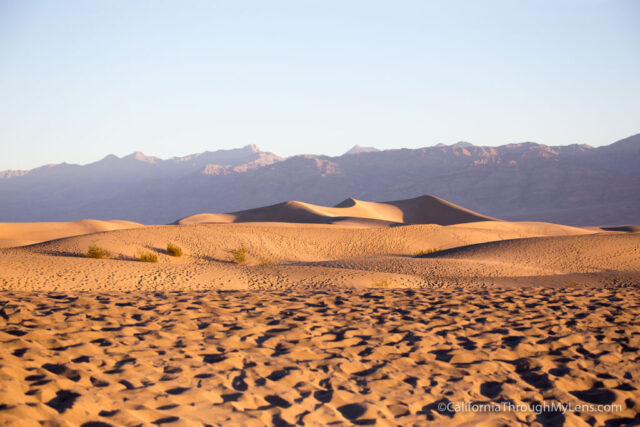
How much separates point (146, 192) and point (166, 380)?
559ft

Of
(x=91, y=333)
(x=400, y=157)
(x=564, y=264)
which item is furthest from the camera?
(x=400, y=157)

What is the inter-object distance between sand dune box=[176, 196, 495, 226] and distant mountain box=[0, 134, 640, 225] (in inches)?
1771

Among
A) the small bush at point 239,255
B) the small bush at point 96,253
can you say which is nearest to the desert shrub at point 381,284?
the small bush at point 239,255

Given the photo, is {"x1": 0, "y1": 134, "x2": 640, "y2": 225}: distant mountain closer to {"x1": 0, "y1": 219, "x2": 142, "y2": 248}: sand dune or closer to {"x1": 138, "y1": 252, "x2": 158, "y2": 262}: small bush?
{"x1": 0, "y1": 219, "x2": 142, "y2": 248}: sand dune

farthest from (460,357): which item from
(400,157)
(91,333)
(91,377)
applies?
(400,157)

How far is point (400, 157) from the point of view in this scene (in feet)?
504

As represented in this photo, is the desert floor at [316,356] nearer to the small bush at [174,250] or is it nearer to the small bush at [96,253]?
the small bush at [96,253]

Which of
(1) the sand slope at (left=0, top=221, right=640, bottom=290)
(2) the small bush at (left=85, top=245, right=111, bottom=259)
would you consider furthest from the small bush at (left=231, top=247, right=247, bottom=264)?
(2) the small bush at (left=85, top=245, right=111, bottom=259)

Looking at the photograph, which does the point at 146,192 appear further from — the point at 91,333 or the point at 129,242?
the point at 91,333

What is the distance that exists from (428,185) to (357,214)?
3066 inches

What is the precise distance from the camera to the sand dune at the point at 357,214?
139 ft

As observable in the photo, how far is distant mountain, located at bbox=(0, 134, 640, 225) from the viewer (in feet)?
344

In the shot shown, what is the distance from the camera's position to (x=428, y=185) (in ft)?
401

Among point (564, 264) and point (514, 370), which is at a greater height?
point (514, 370)
